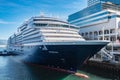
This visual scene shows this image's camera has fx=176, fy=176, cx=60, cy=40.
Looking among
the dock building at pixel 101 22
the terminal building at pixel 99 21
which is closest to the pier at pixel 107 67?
the dock building at pixel 101 22

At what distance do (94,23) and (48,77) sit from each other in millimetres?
32259

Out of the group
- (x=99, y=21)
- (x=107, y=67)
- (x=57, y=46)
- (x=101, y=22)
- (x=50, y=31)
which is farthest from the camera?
(x=99, y=21)

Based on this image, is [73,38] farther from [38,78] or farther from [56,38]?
[38,78]

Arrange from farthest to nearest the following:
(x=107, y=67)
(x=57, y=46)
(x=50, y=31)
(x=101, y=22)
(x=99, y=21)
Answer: (x=99, y=21) → (x=101, y=22) → (x=107, y=67) → (x=50, y=31) → (x=57, y=46)

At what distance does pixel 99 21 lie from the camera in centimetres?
5175

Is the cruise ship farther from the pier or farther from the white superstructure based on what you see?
the pier

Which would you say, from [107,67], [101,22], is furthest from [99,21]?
[107,67]

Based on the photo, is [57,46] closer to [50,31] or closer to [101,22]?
[50,31]

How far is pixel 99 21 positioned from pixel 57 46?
28.2 meters

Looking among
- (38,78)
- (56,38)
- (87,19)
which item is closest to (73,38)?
(56,38)

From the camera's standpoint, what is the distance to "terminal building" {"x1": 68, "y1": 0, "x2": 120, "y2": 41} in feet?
153

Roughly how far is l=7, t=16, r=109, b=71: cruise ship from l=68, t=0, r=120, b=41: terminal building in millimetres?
12899

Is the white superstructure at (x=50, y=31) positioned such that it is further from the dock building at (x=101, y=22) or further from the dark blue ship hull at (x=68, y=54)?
the dock building at (x=101, y=22)

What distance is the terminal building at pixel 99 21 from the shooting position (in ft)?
153
